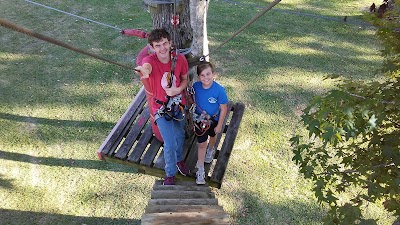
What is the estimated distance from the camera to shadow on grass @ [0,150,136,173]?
16.6ft

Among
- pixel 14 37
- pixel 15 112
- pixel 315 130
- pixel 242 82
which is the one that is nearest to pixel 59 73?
pixel 15 112

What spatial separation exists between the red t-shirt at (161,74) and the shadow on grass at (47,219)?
183 centimetres

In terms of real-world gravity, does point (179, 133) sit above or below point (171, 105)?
below

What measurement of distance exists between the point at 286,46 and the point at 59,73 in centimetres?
496

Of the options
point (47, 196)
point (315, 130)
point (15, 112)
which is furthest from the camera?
point (15, 112)

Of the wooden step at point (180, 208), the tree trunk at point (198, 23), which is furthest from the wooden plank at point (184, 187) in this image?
the tree trunk at point (198, 23)

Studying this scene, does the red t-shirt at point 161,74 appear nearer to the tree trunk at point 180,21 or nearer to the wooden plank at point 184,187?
the tree trunk at point 180,21

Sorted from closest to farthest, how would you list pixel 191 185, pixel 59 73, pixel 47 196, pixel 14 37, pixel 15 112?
pixel 191 185, pixel 47 196, pixel 15 112, pixel 59 73, pixel 14 37

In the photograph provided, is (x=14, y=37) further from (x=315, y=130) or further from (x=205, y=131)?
(x=315, y=130)

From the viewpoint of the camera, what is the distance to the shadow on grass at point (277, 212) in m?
4.52

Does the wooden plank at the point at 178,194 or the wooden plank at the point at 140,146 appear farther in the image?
the wooden plank at the point at 140,146

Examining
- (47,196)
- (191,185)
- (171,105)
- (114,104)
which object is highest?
(171,105)

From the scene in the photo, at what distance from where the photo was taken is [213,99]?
336 cm

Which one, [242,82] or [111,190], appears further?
[242,82]
